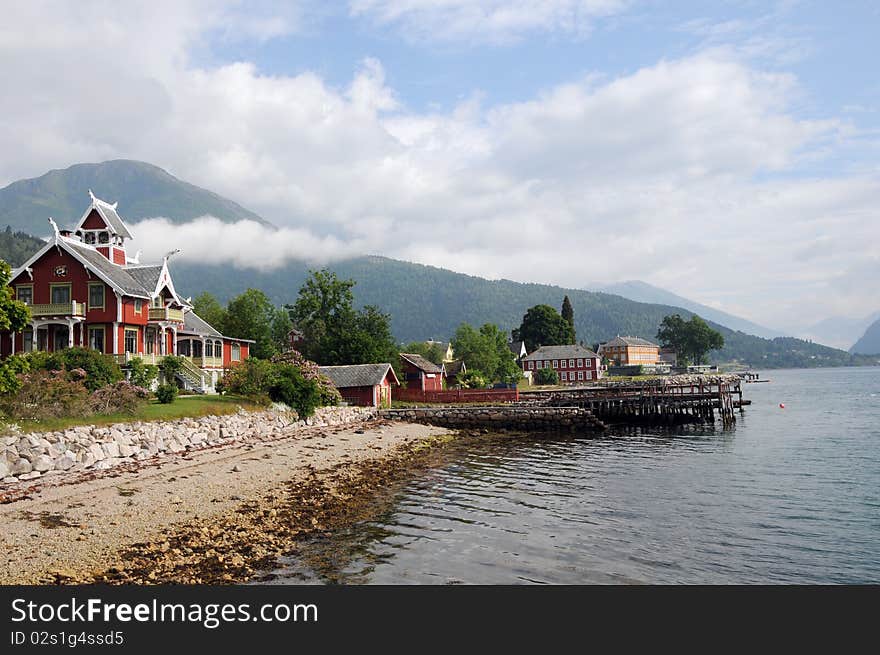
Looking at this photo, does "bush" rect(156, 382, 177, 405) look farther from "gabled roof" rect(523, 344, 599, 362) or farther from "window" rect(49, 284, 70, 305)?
"gabled roof" rect(523, 344, 599, 362)

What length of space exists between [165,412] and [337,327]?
45.4 meters

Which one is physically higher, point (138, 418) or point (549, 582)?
point (138, 418)

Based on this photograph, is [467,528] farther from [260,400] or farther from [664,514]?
[260,400]

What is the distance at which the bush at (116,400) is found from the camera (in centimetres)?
3225

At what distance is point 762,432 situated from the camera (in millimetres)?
51781

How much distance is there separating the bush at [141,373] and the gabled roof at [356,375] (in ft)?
75.6

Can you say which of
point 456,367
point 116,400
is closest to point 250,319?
point 456,367

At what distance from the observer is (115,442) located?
2936cm

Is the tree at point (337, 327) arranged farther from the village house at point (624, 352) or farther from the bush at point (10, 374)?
the village house at point (624, 352)

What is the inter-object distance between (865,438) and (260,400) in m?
44.5

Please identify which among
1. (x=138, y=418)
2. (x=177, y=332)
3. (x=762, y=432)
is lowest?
(x=762, y=432)

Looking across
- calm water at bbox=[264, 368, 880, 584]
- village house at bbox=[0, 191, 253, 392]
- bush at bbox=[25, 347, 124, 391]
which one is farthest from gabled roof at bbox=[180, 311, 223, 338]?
calm water at bbox=[264, 368, 880, 584]

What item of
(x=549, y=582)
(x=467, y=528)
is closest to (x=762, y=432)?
(x=467, y=528)
